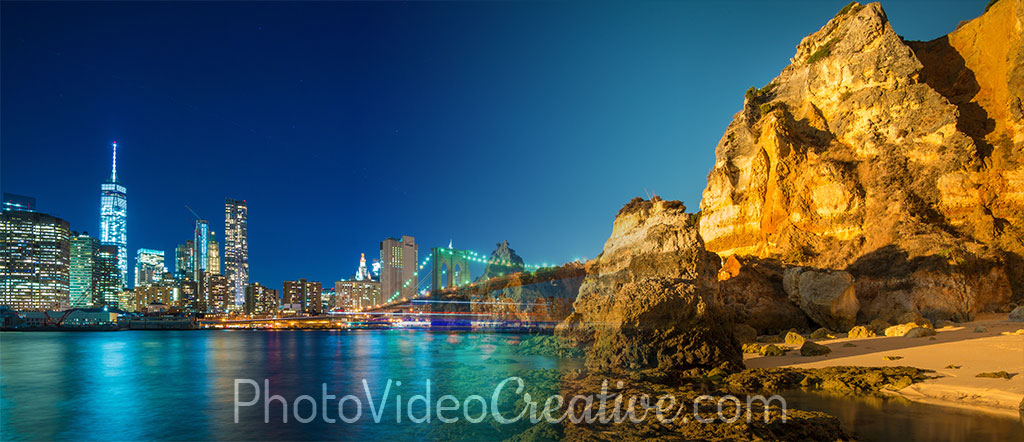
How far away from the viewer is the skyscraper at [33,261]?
114000mm

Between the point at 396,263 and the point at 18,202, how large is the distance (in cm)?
10842

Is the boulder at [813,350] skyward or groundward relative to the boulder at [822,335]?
skyward

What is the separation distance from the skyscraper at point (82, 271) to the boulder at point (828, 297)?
16038 centimetres

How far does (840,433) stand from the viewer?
6363 millimetres

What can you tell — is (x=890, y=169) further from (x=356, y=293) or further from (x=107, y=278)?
(x=107, y=278)

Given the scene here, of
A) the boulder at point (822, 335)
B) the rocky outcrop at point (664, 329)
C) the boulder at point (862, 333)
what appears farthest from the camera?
the boulder at point (822, 335)

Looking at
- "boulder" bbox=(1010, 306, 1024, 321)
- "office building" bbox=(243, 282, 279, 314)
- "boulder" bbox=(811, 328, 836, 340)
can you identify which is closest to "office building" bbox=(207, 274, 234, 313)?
"office building" bbox=(243, 282, 279, 314)

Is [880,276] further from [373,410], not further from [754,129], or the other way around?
[373,410]

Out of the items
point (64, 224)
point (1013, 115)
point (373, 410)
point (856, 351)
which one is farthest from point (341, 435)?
point (64, 224)

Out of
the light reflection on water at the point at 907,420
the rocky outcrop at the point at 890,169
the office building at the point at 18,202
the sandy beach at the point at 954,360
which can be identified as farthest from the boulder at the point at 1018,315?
the office building at the point at 18,202

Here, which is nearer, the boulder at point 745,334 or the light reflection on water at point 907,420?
the light reflection on water at point 907,420

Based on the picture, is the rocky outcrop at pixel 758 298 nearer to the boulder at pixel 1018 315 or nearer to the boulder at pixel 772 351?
the boulder at pixel 772 351

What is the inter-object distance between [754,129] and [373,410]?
2939cm

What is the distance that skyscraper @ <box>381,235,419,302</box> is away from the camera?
140625 mm
